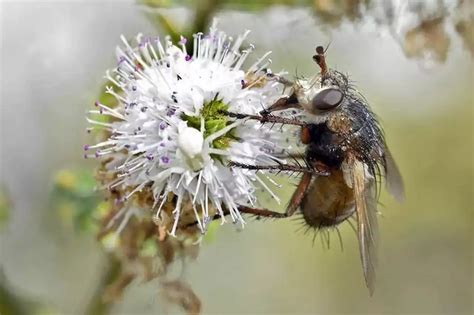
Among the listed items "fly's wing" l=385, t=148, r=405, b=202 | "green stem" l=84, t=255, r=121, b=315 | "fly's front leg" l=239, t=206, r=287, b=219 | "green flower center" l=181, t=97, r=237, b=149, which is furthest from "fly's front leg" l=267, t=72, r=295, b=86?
"green stem" l=84, t=255, r=121, b=315

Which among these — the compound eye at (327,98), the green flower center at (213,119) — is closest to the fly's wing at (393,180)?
the compound eye at (327,98)

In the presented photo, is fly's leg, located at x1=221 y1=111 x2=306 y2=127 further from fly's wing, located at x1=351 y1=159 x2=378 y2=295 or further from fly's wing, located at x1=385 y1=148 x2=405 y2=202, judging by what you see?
fly's wing, located at x1=385 y1=148 x2=405 y2=202

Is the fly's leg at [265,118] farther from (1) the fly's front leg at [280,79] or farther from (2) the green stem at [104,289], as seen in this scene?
(2) the green stem at [104,289]

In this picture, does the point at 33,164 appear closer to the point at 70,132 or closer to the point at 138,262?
the point at 70,132

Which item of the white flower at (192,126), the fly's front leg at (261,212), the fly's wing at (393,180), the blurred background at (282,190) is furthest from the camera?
the blurred background at (282,190)

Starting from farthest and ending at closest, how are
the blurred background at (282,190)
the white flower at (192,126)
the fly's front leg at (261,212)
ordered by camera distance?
the blurred background at (282,190), the fly's front leg at (261,212), the white flower at (192,126)

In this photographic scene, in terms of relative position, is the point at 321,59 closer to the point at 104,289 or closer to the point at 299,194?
the point at 299,194
